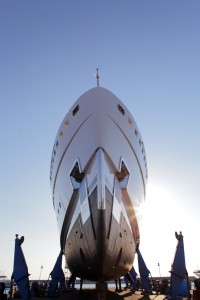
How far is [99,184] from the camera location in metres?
7.96

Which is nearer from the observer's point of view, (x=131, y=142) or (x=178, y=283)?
(x=178, y=283)

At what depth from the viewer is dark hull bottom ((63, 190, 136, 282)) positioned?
765 cm

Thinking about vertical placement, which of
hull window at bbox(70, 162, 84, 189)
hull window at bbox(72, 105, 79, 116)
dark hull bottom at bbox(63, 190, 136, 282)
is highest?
hull window at bbox(72, 105, 79, 116)

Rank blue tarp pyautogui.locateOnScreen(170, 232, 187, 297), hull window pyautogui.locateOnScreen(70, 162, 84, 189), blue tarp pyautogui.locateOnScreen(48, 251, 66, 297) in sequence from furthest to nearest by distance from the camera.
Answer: blue tarp pyautogui.locateOnScreen(48, 251, 66, 297) < hull window pyautogui.locateOnScreen(70, 162, 84, 189) < blue tarp pyautogui.locateOnScreen(170, 232, 187, 297)

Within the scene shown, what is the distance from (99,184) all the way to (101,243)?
1.56m

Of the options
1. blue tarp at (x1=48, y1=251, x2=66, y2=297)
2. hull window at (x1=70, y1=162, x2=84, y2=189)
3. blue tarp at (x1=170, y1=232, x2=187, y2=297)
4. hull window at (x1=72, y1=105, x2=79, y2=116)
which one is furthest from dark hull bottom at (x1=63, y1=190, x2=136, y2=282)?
hull window at (x1=72, y1=105, x2=79, y2=116)

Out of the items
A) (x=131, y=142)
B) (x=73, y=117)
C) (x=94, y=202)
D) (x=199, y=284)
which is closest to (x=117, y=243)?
(x=94, y=202)

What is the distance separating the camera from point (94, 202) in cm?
792

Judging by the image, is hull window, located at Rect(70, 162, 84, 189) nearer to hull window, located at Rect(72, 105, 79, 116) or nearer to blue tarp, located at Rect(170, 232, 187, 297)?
hull window, located at Rect(72, 105, 79, 116)

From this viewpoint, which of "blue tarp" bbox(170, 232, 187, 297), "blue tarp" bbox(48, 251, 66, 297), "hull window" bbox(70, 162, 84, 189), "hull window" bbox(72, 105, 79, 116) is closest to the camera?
"blue tarp" bbox(170, 232, 187, 297)

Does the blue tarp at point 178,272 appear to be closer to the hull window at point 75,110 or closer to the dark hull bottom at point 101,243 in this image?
the dark hull bottom at point 101,243

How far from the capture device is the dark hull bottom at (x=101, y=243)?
25.1ft

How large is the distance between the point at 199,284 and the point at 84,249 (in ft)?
12.1

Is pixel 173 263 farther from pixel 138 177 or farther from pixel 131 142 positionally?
pixel 131 142
